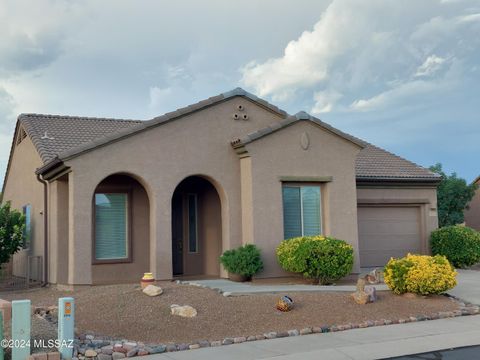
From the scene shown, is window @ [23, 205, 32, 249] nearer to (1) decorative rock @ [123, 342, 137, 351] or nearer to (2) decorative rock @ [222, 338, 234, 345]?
(1) decorative rock @ [123, 342, 137, 351]

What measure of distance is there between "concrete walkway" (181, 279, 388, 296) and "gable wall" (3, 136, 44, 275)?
615 centimetres

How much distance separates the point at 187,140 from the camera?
16.3 m

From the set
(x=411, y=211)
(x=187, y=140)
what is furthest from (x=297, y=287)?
(x=411, y=211)

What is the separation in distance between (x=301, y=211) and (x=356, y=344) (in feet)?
23.8

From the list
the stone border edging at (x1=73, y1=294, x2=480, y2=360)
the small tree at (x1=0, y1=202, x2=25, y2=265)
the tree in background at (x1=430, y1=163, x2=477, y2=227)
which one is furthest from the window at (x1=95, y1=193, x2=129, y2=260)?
the tree in background at (x1=430, y1=163, x2=477, y2=227)

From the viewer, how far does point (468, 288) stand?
1577cm

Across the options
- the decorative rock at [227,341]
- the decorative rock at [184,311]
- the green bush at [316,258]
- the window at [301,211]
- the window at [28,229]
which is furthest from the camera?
the window at [28,229]

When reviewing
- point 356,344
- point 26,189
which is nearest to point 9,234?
point 26,189

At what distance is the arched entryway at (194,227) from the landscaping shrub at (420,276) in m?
5.89

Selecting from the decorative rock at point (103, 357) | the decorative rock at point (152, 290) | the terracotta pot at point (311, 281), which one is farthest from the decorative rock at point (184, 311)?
the terracotta pot at point (311, 281)

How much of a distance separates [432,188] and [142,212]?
10.7 metres

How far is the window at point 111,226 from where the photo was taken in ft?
53.3

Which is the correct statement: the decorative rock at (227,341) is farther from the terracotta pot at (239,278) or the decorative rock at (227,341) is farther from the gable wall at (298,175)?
the gable wall at (298,175)

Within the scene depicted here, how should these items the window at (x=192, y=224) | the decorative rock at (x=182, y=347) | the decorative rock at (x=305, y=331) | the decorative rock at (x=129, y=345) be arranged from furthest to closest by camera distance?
the window at (x=192, y=224), the decorative rock at (x=305, y=331), the decorative rock at (x=182, y=347), the decorative rock at (x=129, y=345)
